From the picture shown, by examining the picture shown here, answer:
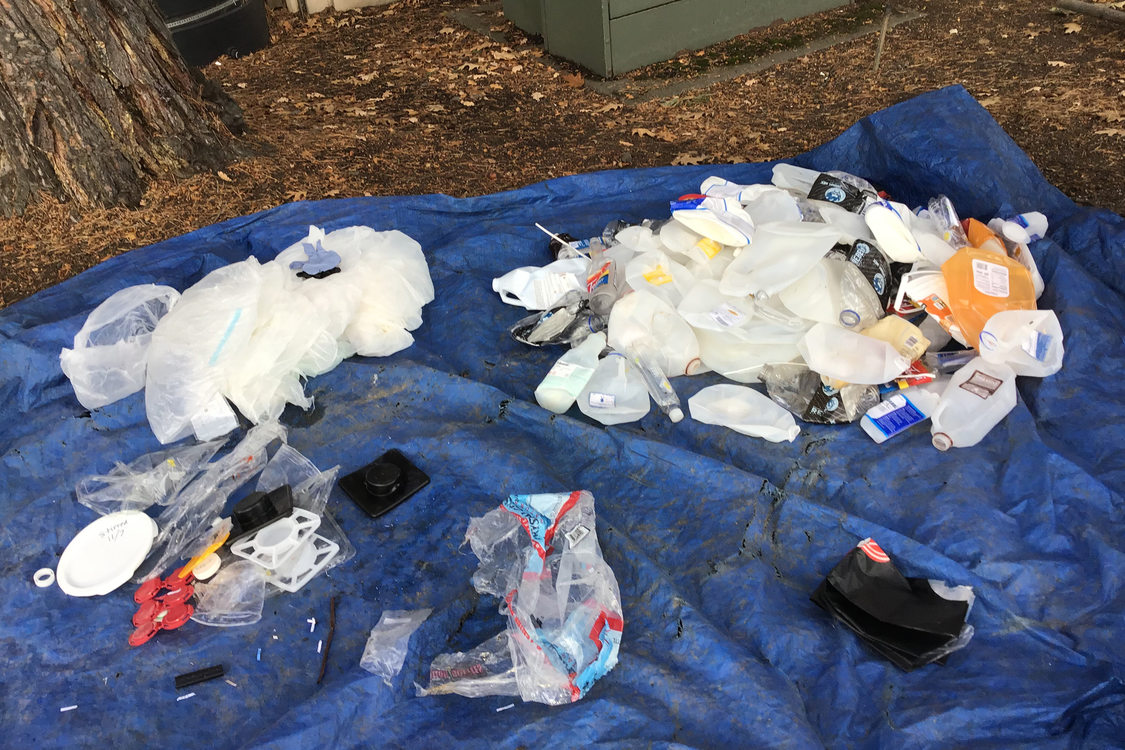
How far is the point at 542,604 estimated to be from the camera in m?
1.86

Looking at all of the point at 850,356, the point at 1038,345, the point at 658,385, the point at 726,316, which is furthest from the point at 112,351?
the point at 1038,345

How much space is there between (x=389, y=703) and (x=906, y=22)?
6.13 m

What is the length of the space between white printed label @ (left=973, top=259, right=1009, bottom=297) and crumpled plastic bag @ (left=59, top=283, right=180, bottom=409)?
9.24 ft

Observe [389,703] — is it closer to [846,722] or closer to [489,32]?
[846,722]

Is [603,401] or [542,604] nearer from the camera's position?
[542,604]

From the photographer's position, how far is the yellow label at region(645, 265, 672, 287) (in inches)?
104

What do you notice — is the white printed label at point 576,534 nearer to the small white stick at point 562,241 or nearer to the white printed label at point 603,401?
the white printed label at point 603,401

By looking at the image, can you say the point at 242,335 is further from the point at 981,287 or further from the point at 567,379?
the point at 981,287

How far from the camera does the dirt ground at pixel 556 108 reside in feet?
11.7

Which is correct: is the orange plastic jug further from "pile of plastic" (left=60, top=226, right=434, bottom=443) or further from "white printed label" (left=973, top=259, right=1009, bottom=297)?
"pile of plastic" (left=60, top=226, right=434, bottom=443)

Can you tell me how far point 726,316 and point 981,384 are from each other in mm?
823

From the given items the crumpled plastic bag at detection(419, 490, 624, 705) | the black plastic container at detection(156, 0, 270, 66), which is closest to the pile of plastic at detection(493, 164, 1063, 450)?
the crumpled plastic bag at detection(419, 490, 624, 705)

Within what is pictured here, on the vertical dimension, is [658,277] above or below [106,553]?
above

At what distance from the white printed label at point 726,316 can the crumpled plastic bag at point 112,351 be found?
193cm
